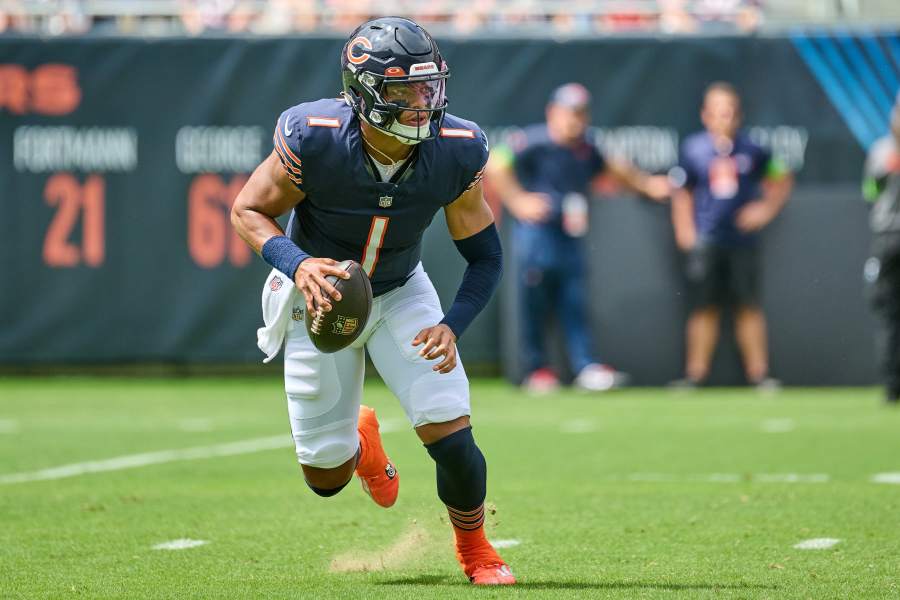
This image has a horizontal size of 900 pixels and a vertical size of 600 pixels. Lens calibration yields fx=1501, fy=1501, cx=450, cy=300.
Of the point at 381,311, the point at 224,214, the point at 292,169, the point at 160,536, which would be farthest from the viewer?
the point at 224,214

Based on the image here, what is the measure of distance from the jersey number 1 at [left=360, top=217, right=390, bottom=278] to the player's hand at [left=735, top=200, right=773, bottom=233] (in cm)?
753

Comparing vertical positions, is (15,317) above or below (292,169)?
below

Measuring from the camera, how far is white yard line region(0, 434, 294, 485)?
7.54 meters

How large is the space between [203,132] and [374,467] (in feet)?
27.5

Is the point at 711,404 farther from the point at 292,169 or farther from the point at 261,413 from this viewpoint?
the point at 292,169

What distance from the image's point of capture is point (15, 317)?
1334 centimetres

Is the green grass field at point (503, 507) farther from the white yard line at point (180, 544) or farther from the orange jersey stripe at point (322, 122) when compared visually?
the orange jersey stripe at point (322, 122)

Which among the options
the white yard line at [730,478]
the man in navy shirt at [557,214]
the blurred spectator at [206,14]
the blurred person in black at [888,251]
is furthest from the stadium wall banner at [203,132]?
the white yard line at [730,478]

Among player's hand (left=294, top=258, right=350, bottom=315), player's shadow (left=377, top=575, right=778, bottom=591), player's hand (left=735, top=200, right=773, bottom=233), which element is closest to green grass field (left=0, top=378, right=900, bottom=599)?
player's shadow (left=377, top=575, right=778, bottom=591)

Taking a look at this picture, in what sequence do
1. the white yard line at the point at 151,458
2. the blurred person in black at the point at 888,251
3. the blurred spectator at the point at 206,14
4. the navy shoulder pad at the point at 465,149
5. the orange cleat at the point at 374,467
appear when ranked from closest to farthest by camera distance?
the navy shoulder pad at the point at 465,149
the orange cleat at the point at 374,467
the white yard line at the point at 151,458
the blurred person in black at the point at 888,251
the blurred spectator at the point at 206,14

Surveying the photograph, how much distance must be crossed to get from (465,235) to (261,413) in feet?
19.7

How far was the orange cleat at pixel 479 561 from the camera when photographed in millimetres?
4699

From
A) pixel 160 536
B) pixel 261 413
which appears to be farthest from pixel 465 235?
pixel 261 413

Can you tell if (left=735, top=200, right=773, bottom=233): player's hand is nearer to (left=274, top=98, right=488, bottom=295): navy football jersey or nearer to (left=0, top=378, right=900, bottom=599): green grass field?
(left=0, top=378, right=900, bottom=599): green grass field
